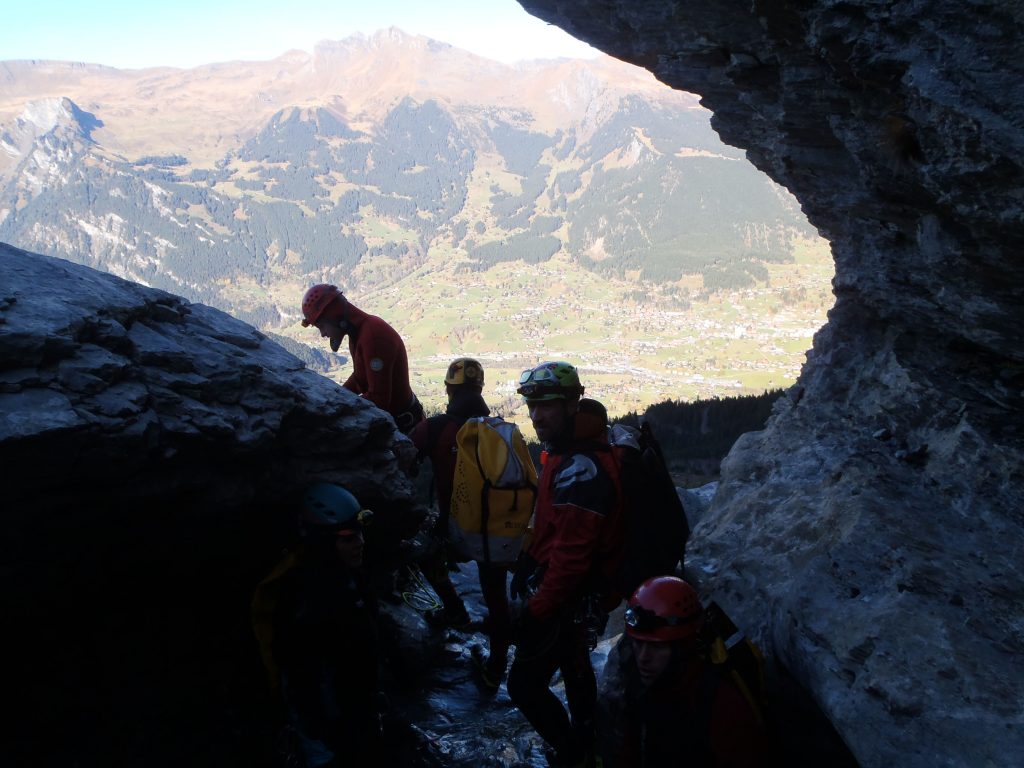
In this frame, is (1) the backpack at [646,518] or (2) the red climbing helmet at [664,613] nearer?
(2) the red climbing helmet at [664,613]

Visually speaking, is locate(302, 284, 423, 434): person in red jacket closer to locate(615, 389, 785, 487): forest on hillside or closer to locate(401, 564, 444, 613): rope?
locate(401, 564, 444, 613): rope

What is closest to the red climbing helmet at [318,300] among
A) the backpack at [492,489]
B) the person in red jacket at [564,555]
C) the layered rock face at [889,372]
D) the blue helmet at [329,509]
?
the backpack at [492,489]

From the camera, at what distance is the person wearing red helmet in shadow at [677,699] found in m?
4.20

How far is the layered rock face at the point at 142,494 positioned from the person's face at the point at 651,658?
3.61 m

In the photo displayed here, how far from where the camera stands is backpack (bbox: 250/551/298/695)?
18.0ft

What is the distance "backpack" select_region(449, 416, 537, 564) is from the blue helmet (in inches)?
67.5

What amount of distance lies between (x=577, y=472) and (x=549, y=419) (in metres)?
0.58

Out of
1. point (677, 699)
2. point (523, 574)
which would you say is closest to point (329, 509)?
point (523, 574)

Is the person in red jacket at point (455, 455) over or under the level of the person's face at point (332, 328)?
under

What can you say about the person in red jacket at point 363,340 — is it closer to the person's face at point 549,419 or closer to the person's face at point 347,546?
the person's face at point 549,419

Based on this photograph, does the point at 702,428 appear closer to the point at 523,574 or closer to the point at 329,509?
the point at 523,574

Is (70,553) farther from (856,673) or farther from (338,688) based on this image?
(856,673)

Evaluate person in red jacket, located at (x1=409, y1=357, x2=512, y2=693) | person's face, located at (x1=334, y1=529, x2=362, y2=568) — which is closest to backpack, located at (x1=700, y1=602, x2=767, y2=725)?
person's face, located at (x1=334, y1=529, x2=362, y2=568)

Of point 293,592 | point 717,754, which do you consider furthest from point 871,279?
point 293,592
